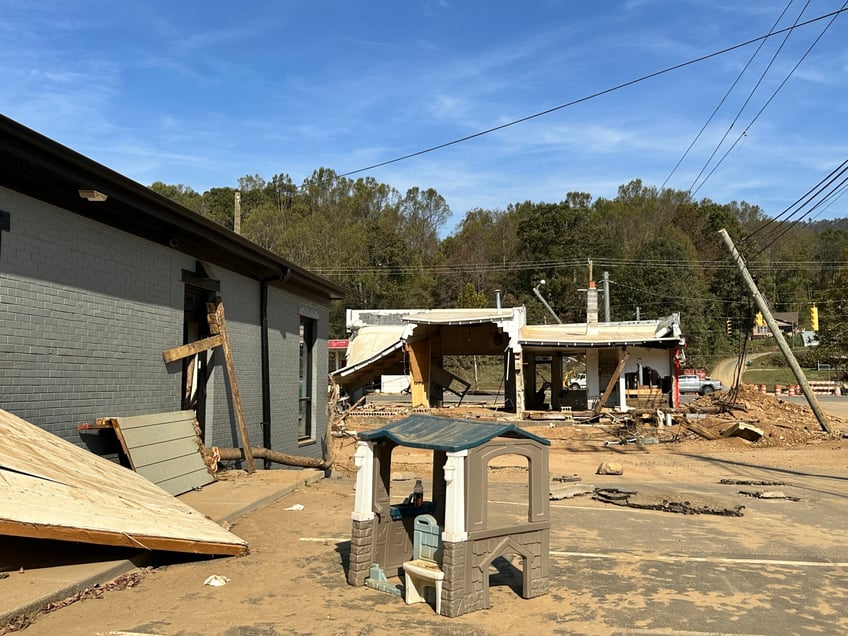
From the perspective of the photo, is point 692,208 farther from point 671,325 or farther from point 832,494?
point 832,494

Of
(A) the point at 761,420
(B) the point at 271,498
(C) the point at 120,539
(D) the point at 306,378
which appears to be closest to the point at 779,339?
(A) the point at 761,420

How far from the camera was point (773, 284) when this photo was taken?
82188 millimetres

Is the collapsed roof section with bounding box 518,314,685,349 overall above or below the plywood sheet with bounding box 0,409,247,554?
above

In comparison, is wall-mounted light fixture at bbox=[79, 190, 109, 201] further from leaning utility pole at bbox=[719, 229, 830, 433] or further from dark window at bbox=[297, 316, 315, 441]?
leaning utility pole at bbox=[719, 229, 830, 433]

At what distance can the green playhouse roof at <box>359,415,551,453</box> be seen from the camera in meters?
5.68

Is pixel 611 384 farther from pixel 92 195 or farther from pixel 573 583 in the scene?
pixel 92 195

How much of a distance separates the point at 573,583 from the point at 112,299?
22.6 feet

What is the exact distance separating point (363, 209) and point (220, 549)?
7175cm

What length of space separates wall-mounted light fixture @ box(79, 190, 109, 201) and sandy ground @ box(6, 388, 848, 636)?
4.34 m

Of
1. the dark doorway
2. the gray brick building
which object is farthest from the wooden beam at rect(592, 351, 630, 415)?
the dark doorway

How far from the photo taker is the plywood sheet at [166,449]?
359 inches

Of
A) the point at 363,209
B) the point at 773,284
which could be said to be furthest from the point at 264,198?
the point at 773,284

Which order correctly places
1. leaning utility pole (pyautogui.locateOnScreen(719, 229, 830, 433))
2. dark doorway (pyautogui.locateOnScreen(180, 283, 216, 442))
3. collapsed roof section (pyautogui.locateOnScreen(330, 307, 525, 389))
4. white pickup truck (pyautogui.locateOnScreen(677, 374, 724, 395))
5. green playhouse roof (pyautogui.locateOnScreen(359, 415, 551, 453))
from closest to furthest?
green playhouse roof (pyautogui.locateOnScreen(359, 415, 551, 453))
dark doorway (pyautogui.locateOnScreen(180, 283, 216, 442))
leaning utility pole (pyautogui.locateOnScreen(719, 229, 830, 433))
collapsed roof section (pyautogui.locateOnScreen(330, 307, 525, 389))
white pickup truck (pyautogui.locateOnScreen(677, 374, 724, 395))

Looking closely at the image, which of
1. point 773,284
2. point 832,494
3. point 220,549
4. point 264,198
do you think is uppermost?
point 264,198
